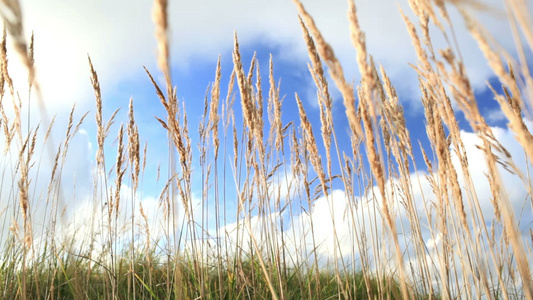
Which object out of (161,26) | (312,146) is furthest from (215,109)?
(161,26)

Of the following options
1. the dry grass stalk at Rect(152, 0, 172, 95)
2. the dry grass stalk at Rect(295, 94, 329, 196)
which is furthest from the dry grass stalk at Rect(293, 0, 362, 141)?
the dry grass stalk at Rect(295, 94, 329, 196)

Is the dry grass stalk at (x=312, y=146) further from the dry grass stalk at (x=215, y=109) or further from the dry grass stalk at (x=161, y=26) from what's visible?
the dry grass stalk at (x=161, y=26)

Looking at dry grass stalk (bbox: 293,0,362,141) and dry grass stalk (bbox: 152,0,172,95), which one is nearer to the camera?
dry grass stalk (bbox: 293,0,362,141)

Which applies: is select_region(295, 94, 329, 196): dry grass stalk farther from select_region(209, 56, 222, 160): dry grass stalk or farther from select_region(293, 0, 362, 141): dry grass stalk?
select_region(293, 0, 362, 141): dry grass stalk

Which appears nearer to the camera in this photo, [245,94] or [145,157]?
[245,94]

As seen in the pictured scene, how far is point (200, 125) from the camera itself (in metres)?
2.71

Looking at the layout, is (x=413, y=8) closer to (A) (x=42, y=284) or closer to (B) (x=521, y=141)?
(B) (x=521, y=141)

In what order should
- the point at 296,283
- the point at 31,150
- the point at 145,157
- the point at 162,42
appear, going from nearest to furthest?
the point at 162,42 < the point at 31,150 < the point at 145,157 < the point at 296,283

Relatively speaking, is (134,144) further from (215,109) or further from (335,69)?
(335,69)

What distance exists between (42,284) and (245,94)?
115 inches

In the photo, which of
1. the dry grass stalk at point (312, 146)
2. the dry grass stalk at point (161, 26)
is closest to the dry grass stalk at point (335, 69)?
the dry grass stalk at point (161, 26)

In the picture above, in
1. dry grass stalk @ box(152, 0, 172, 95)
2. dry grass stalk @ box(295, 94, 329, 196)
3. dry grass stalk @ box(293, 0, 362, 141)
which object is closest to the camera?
dry grass stalk @ box(293, 0, 362, 141)

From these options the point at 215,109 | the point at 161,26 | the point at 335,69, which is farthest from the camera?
the point at 215,109

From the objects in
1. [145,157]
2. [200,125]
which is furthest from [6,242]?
[200,125]
